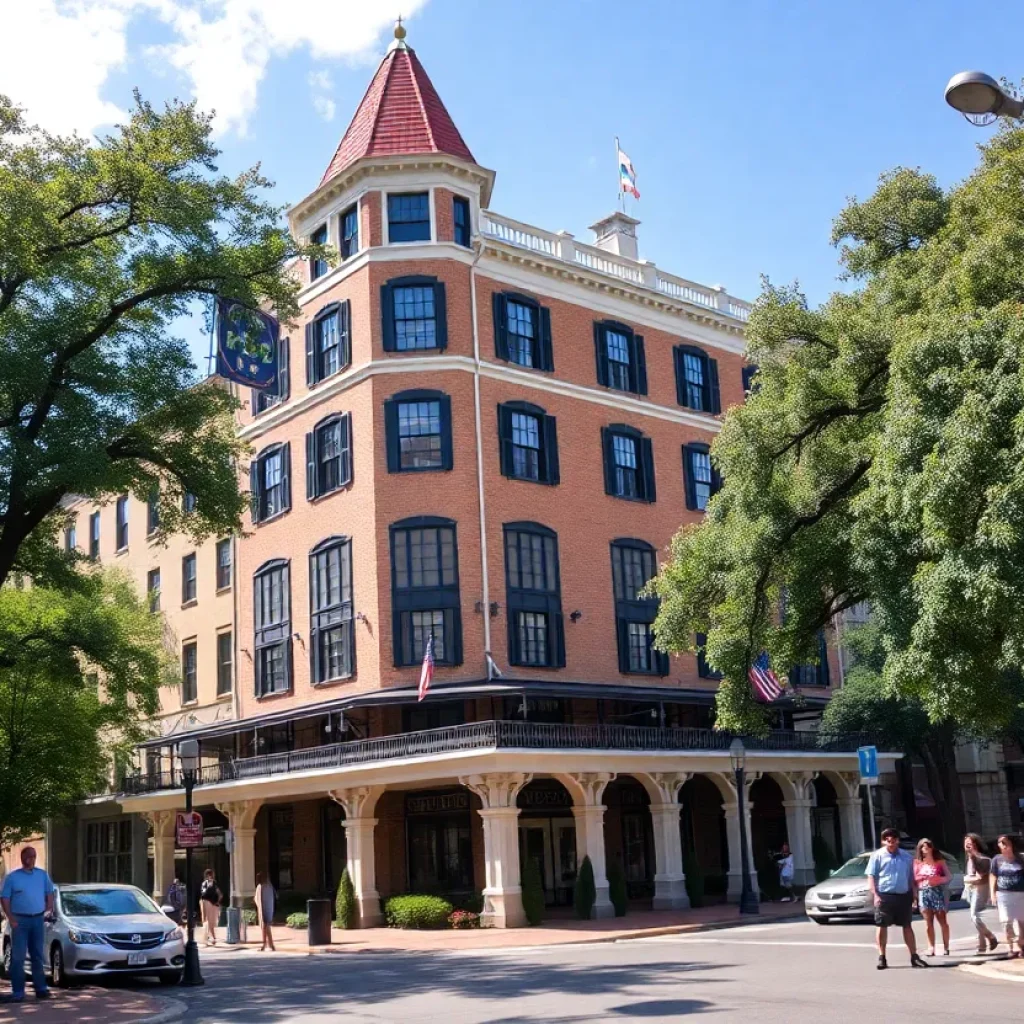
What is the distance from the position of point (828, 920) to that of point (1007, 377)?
41.2 ft

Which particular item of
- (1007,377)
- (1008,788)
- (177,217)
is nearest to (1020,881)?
(1007,377)

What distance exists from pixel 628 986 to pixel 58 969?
8804 millimetres

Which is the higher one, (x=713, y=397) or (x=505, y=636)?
(x=713, y=397)

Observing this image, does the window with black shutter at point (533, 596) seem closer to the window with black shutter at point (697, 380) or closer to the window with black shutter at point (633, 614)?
the window with black shutter at point (633, 614)

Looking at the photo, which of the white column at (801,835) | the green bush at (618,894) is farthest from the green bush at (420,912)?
the white column at (801,835)

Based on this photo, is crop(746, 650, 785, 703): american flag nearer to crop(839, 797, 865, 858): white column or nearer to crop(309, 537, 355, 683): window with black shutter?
crop(839, 797, 865, 858): white column

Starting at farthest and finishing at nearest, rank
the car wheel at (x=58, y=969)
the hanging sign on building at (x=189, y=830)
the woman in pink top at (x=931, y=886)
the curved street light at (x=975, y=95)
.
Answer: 1. the hanging sign on building at (x=189, y=830)
2. the car wheel at (x=58, y=969)
3. the woman in pink top at (x=931, y=886)
4. the curved street light at (x=975, y=95)

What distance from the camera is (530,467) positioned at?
37094mm

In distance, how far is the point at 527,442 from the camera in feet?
122

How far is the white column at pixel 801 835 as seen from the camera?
3644cm

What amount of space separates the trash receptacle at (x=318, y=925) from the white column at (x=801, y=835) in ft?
49.1

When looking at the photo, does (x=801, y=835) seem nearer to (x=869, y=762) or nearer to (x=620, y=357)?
(x=869, y=762)

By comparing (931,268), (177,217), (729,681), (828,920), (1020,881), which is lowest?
(828,920)

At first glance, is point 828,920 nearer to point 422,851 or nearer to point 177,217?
point 422,851
